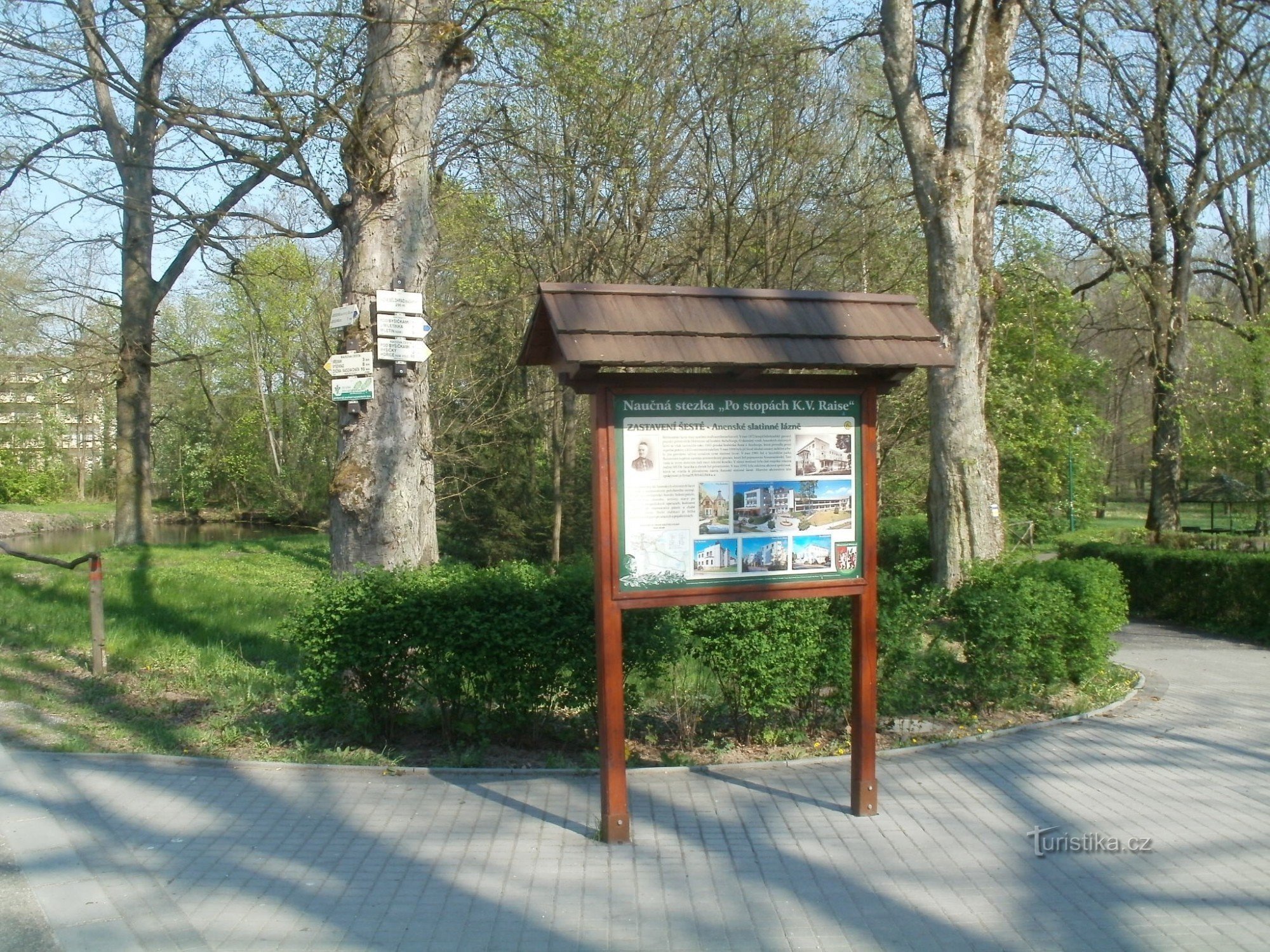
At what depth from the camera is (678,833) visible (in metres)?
5.50

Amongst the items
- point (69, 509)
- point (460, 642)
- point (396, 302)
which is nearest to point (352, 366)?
point (396, 302)

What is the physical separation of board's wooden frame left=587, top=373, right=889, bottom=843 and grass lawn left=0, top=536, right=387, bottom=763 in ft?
6.98

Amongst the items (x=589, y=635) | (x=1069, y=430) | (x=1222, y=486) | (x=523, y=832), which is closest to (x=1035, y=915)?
(x=523, y=832)

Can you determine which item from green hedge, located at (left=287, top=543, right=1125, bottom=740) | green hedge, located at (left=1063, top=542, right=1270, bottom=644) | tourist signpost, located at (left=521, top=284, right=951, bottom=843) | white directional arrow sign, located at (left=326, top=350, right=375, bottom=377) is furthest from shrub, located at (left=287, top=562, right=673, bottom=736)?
green hedge, located at (left=1063, top=542, right=1270, bottom=644)

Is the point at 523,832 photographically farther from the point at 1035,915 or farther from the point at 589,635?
the point at 1035,915

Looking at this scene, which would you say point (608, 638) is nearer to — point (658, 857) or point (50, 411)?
point (658, 857)

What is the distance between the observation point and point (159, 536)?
34656mm

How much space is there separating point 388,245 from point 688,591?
15.2ft

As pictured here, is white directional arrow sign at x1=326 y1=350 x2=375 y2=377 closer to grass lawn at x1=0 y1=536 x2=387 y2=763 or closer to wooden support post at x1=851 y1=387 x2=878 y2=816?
grass lawn at x1=0 y1=536 x2=387 y2=763

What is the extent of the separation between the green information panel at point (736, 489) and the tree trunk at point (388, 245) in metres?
3.45

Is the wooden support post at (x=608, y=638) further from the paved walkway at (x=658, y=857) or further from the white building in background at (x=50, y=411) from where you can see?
the white building in background at (x=50, y=411)

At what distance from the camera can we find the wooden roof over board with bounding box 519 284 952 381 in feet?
16.8

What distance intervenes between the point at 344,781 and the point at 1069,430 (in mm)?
17738

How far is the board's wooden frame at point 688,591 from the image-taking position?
17.6ft
